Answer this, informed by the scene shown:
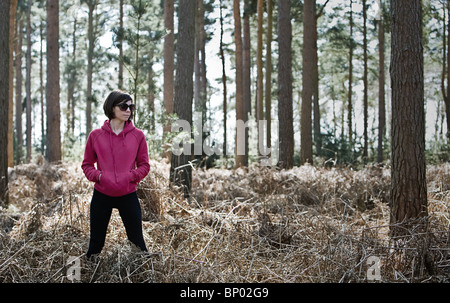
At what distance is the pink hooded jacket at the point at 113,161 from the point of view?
3469mm

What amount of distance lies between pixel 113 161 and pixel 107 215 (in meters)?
0.48

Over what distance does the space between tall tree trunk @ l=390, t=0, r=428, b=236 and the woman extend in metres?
2.85

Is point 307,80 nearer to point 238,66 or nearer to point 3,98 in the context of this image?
point 238,66

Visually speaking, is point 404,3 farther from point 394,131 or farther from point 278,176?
point 278,176

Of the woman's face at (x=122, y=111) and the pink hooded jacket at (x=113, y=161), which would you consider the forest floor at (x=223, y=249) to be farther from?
the woman's face at (x=122, y=111)

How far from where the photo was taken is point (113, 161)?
351 cm

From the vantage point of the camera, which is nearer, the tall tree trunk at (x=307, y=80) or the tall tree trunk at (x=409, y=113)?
the tall tree trunk at (x=409, y=113)

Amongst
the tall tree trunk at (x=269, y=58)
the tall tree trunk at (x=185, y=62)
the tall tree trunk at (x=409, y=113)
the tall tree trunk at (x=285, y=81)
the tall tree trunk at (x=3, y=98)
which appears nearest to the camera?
the tall tree trunk at (x=409, y=113)

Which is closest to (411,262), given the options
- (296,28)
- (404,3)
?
(404,3)

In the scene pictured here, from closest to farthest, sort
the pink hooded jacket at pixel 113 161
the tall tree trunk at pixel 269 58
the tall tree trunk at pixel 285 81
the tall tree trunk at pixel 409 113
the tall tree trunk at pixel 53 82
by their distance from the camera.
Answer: the pink hooded jacket at pixel 113 161, the tall tree trunk at pixel 409 113, the tall tree trunk at pixel 285 81, the tall tree trunk at pixel 53 82, the tall tree trunk at pixel 269 58

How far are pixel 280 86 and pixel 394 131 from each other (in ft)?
23.4

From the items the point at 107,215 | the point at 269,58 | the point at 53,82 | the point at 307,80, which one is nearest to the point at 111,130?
the point at 107,215

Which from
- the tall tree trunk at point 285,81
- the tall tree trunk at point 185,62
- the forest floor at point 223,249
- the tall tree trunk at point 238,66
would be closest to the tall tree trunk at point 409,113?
the forest floor at point 223,249

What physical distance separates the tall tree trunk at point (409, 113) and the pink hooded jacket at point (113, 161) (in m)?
2.86
